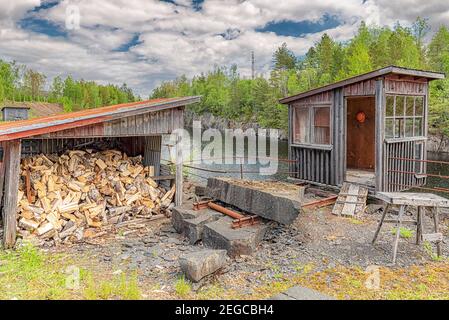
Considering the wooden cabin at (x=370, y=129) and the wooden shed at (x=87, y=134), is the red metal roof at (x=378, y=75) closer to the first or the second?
the wooden cabin at (x=370, y=129)

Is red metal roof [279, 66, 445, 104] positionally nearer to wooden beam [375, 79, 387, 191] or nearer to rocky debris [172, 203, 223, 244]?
wooden beam [375, 79, 387, 191]

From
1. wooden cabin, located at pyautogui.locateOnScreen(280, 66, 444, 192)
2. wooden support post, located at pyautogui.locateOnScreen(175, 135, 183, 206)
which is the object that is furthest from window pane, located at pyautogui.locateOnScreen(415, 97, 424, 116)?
wooden support post, located at pyautogui.locateOnScreen(175, 135, 183, 206)

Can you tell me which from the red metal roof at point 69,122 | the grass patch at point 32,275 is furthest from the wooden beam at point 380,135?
the grass patch at point 32,275

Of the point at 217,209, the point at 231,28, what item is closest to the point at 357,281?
the point at 217,209

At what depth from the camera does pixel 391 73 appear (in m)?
8.54

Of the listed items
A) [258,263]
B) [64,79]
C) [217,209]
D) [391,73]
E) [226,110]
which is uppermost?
[64,79]

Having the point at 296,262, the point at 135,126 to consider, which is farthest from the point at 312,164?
the point at 135,126

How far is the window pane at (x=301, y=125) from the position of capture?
1080cm

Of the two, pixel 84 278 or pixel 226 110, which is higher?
pixel 226 110

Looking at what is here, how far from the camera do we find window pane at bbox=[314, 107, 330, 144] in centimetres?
1020

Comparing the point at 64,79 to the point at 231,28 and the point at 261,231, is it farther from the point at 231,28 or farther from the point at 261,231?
the point at 261,231

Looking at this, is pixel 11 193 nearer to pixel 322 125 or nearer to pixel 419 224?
pixel 419 224

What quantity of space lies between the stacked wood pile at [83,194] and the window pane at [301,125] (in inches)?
168
